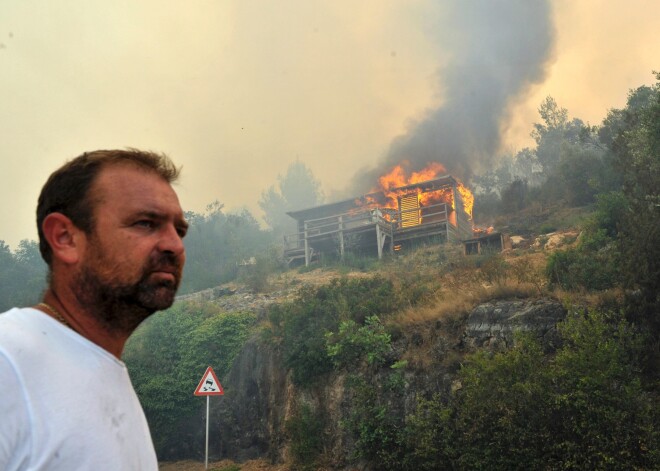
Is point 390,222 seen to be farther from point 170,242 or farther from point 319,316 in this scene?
point 170,242

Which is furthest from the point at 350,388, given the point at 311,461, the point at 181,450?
the point at 181,450

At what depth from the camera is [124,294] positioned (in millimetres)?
1253

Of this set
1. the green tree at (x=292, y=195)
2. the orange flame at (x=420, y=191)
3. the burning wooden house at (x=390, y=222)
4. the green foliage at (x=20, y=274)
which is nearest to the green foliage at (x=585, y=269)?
the burning wooden house at (x=390, y=222)

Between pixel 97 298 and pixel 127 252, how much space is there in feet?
0.46

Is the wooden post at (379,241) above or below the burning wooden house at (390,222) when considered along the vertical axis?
below

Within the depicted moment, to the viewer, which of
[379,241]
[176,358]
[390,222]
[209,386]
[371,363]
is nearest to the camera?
[371,363]

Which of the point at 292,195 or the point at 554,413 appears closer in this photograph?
the point at 554,413

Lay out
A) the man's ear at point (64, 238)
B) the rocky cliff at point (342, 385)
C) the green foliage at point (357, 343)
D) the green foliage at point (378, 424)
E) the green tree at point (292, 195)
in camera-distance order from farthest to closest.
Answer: the green tree at point (292, 195) < the green foliage at point (357, 343) < the rocky cliff at point (342, 385) < the green foliage at point (378, 424) < the man's ear at point (64, 238)

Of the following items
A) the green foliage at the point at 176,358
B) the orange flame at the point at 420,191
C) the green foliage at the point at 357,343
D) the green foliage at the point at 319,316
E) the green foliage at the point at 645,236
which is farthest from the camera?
the orange flame at the point at 420,191

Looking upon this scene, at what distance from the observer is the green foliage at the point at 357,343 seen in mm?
12008

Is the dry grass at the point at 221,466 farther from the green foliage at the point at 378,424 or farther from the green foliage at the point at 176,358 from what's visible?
the green foliage at the point at 378,424

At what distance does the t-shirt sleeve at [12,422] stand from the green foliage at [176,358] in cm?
1655

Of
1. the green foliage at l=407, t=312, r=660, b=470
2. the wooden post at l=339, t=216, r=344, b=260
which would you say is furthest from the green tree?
the green foliage at l=407, t=312, r=660, b=470

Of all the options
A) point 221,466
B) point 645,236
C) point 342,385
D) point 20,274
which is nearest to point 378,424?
point 342,385
